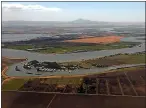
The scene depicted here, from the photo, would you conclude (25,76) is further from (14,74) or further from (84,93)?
(84,93)

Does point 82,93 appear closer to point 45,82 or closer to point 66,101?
point 66,101

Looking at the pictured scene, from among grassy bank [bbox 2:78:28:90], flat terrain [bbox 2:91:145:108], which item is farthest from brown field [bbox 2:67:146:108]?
grassy bank [bbox 2:78:28:90]

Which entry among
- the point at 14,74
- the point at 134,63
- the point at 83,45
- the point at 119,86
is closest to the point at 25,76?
the point at 14,74

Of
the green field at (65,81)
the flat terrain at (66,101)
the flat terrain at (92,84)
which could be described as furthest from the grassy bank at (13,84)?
the green field at (65,81)

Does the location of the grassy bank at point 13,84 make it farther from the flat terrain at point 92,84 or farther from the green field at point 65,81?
the green field at point 65,81

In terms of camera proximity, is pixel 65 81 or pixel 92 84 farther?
pixel 65 81

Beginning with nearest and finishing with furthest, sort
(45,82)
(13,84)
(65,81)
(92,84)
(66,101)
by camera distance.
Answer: (66,101) → (92,84) → (13,84) → (45,82) → (65,81)

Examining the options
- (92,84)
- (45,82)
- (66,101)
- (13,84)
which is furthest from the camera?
(45,82)

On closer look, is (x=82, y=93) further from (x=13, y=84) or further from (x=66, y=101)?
(x=13, y=84)

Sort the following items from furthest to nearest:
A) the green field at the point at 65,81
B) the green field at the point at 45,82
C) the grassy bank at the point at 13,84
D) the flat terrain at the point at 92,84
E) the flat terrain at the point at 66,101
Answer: the green field at the point at 65,81 → the green field at the point at 45,82 → the grassy bank at the point at 13,84 → the flat terrain at the point at 92,84 → the flat terrain at the point at 66,101

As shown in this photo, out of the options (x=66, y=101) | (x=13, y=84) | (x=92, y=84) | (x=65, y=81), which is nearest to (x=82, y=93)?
(x=66, y=101)

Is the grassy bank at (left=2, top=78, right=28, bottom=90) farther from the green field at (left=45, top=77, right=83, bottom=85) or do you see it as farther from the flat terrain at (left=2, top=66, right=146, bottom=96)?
the green field at (left=45, top=77, right=83, bottom=85)
